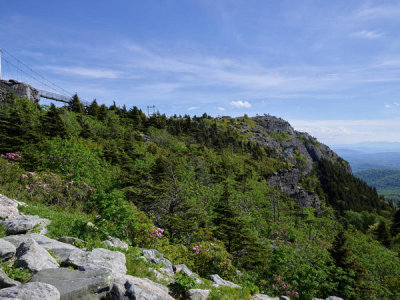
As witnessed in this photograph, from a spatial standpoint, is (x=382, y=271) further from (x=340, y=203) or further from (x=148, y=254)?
(x=340, y=203)

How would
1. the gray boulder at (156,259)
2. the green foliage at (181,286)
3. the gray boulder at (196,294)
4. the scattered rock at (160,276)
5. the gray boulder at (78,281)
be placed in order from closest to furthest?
1. the gray boulder at (78,281)
2. the gray boulder at (196,294)
3. the green foliage at (181,286)
4. the scattered rock at (160,276)
5. the gray boulder at (156,259)

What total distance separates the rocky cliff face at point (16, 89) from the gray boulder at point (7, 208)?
130ft

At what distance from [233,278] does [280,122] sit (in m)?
185

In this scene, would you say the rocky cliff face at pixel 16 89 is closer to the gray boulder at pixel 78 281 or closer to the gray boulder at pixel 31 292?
the gray boulder at pixel 78 281

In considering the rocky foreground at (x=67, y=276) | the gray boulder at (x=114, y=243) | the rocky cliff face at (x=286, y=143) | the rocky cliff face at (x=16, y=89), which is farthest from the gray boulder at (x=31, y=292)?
the rocky cliff face at (x=286, y=143)

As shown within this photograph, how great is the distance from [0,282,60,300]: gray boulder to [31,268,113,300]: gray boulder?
363 mm

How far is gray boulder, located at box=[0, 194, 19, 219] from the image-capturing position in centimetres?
937

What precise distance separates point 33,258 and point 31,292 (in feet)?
6.18

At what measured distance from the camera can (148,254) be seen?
9477 mm

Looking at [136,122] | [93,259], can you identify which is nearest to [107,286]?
[93,259]

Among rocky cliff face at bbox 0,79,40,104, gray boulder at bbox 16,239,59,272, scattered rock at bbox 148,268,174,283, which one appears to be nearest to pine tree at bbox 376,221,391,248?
scattered rock at bbox 148,268,174,283

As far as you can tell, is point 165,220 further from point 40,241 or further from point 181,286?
point 181,286

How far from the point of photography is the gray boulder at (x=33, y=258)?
5.05m

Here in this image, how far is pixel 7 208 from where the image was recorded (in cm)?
1001
